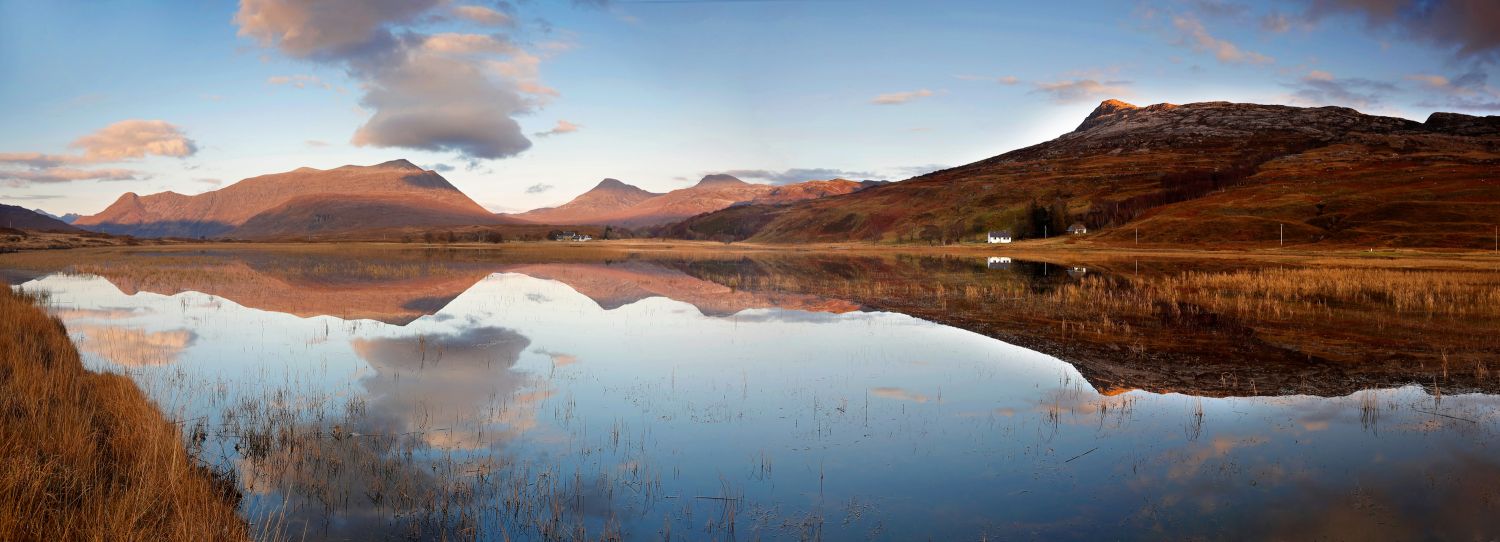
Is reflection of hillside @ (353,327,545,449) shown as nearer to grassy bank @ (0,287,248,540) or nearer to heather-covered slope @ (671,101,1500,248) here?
grassy bank @ (0,287,248,540)

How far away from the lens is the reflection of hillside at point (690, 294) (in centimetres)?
3241

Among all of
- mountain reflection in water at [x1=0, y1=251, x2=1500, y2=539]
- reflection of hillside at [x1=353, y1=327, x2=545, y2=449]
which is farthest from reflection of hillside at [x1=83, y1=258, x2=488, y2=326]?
reflection of hillside at [x1=353, y1=327, x2=545, y2=449]

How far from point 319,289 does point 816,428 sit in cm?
3712

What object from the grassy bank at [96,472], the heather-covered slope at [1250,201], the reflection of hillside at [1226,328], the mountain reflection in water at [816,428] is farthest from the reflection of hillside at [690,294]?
the heather-covered slope at [1250,201]

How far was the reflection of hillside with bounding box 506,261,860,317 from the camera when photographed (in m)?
32.4

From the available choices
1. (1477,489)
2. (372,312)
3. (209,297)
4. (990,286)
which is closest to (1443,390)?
(1477,489)

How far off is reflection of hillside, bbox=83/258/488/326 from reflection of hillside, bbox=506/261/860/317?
23.5ft

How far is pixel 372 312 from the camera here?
1147 inches

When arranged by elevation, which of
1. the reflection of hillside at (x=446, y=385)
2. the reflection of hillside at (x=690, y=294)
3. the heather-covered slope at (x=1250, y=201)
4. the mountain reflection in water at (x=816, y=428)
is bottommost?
the mountain reflection in water at (x=816, y=428)

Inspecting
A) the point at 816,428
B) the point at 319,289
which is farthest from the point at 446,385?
the point at 319,289

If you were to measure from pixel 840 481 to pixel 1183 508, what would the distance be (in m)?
4.06

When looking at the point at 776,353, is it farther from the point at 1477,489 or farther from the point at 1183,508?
the point at 1477,489

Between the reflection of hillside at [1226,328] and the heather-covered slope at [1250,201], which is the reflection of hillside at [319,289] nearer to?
the reflection of hillside at [1226,328]

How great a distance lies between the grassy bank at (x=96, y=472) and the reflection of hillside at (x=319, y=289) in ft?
49.5
